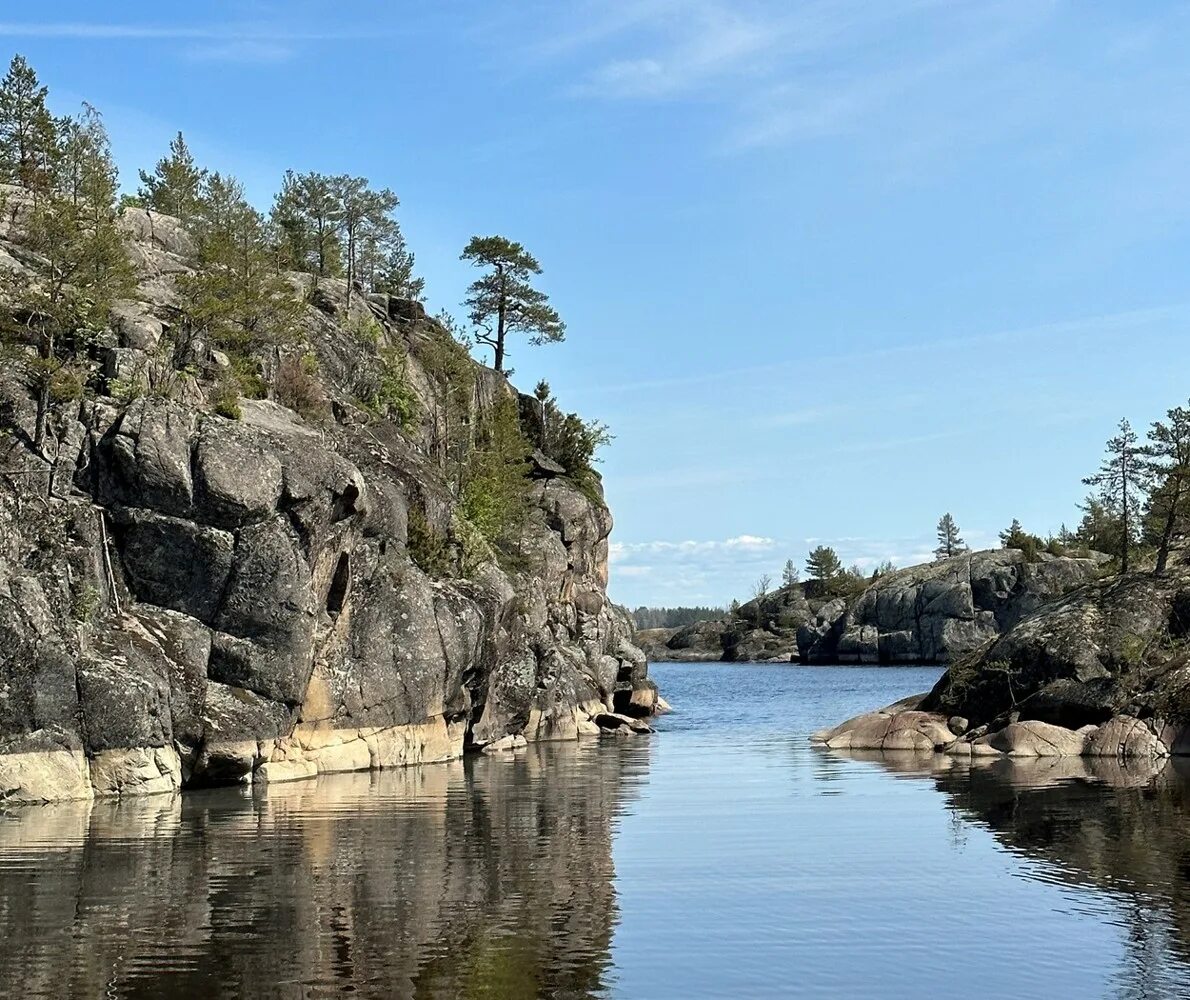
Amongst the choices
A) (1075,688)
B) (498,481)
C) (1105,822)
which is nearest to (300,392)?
(498,481)

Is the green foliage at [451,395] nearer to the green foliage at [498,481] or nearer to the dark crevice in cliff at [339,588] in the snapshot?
the green foliage at [498,481]

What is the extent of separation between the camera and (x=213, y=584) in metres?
44.0

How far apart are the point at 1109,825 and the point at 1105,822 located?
643 mm

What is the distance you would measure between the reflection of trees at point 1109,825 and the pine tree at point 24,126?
49924mm

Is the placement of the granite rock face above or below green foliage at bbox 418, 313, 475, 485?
below

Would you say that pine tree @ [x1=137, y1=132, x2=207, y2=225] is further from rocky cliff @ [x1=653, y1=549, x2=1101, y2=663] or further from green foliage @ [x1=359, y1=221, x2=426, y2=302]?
rocky cliff @ [x1=653, y1=549, x2=1101, y2=663]

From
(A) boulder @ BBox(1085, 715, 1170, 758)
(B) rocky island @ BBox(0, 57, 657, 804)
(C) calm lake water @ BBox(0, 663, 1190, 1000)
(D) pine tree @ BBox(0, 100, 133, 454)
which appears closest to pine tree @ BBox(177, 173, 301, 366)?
(B) rocky island @ BBox(0, 57, 657, 804)

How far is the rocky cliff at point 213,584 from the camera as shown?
3928 cm

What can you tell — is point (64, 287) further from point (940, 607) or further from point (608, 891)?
point (940, 607)

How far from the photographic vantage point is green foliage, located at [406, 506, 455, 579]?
57.2m

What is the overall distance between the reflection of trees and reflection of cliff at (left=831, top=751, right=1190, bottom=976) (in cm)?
3

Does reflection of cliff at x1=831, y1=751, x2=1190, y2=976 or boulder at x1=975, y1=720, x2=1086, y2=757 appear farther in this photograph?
boulder at x1=975, y1=720, x2=1086, y2=757

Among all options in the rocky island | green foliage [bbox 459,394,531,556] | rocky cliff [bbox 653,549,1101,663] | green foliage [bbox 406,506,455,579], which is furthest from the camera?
rocky cliff [bbox 653,549,1101,663]

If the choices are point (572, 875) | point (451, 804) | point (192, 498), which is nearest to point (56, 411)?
point (192, 498)
